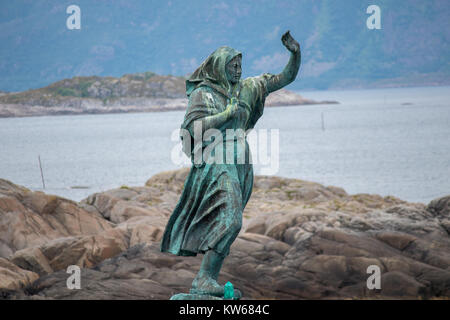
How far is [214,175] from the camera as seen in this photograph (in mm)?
7777

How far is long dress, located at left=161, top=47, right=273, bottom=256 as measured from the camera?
7.70 m

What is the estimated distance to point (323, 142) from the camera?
82.9 m

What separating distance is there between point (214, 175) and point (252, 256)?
773 centimetres

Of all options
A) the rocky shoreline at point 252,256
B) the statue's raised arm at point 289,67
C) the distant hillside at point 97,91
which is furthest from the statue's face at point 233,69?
the distant hillside at point 97,91

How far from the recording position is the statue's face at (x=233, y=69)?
8.04 meters

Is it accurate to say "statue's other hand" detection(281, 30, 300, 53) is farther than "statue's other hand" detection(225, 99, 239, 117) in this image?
Yes

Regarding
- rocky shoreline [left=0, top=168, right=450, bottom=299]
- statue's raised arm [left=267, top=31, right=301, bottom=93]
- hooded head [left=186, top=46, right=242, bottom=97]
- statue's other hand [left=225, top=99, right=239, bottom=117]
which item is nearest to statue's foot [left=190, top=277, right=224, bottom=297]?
statue's other hand [left=225, top=99, right=239, bottom=117]

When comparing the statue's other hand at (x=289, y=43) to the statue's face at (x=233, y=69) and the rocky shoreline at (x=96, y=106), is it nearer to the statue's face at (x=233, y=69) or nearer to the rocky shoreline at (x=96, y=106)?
the statue's face at (x=233, y=69)

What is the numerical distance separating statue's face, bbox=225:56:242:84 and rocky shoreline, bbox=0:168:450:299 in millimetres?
6226

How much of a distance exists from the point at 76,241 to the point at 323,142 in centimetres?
6913

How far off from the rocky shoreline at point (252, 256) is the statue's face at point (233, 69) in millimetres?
6226

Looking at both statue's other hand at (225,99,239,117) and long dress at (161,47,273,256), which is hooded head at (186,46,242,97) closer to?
long dress at (161,47,273,256)
